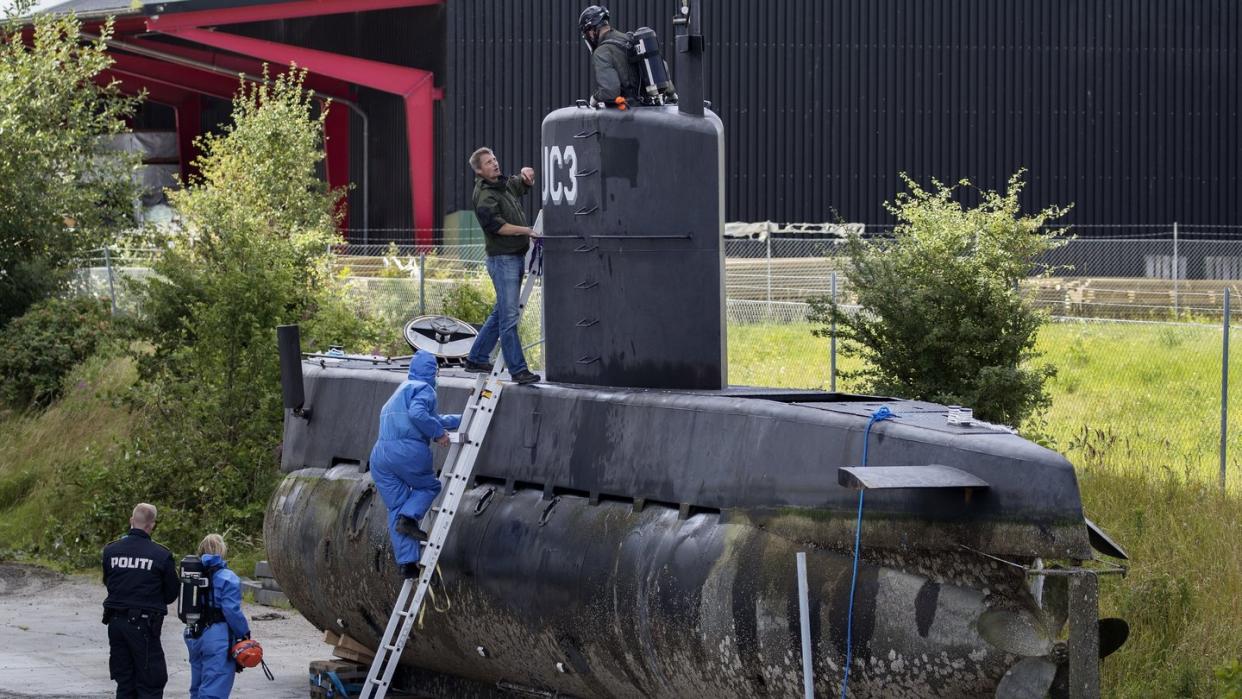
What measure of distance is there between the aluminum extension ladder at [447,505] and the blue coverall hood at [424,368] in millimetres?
370

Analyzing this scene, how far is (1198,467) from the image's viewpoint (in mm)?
15422

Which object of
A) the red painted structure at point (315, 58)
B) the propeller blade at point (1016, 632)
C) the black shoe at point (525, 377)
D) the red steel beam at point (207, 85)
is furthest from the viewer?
the red steel beam at point (207, 85)

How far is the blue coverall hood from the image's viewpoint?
10688 mm

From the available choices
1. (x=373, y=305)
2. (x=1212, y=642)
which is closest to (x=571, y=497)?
(x=1212, y=642)

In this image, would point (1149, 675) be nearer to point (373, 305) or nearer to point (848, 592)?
point (848, 592)

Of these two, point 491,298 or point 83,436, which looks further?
point 83,436

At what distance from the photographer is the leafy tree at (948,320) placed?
14273mm

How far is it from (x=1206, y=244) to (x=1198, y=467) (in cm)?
2601

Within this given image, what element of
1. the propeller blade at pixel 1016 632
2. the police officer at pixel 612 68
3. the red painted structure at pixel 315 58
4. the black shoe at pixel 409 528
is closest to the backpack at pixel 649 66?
the police officer at pixel 612 68

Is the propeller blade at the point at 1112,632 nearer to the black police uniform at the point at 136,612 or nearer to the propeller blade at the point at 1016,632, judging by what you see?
the propeller blade at the point at 1016,632

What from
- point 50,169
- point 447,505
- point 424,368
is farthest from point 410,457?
point 50,169

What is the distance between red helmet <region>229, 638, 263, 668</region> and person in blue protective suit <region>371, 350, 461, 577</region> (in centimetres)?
114

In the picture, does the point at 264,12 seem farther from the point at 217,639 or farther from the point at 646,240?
the point at 646,240

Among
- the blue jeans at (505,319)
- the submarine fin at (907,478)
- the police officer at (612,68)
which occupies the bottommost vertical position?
the submarine fin at (907,478)
